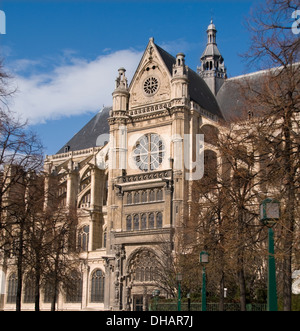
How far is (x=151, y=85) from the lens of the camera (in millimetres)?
56406

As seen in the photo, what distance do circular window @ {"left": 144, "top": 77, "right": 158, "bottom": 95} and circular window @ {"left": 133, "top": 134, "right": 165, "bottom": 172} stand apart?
15.4 ft

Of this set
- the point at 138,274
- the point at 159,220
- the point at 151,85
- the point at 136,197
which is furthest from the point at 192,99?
the point at 138,274

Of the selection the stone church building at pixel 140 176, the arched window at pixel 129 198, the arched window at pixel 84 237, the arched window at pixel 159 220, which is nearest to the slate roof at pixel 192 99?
the stone church building at pixel 140 176

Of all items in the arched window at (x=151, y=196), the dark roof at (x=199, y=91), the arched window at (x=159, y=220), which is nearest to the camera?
the arched window at (x=159, y=220)

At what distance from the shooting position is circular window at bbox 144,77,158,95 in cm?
5619

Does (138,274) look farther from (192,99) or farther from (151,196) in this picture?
(192,99)

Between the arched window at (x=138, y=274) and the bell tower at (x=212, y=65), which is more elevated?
the bell tower at (x=212, y=65)

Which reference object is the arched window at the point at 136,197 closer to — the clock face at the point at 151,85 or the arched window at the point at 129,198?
the arched window at the point at 129,198

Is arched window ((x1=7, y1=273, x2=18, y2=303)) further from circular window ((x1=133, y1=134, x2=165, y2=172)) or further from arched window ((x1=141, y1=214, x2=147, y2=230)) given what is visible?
circular window ((x1=133, y1=134, x2=165, y2=172))

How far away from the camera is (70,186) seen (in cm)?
6316

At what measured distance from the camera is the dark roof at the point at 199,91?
188ft

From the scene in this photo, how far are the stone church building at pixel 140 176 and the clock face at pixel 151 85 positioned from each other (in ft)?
0.34

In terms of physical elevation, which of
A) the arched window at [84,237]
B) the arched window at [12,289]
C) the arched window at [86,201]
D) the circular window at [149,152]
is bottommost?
the arched window at [12,289]
